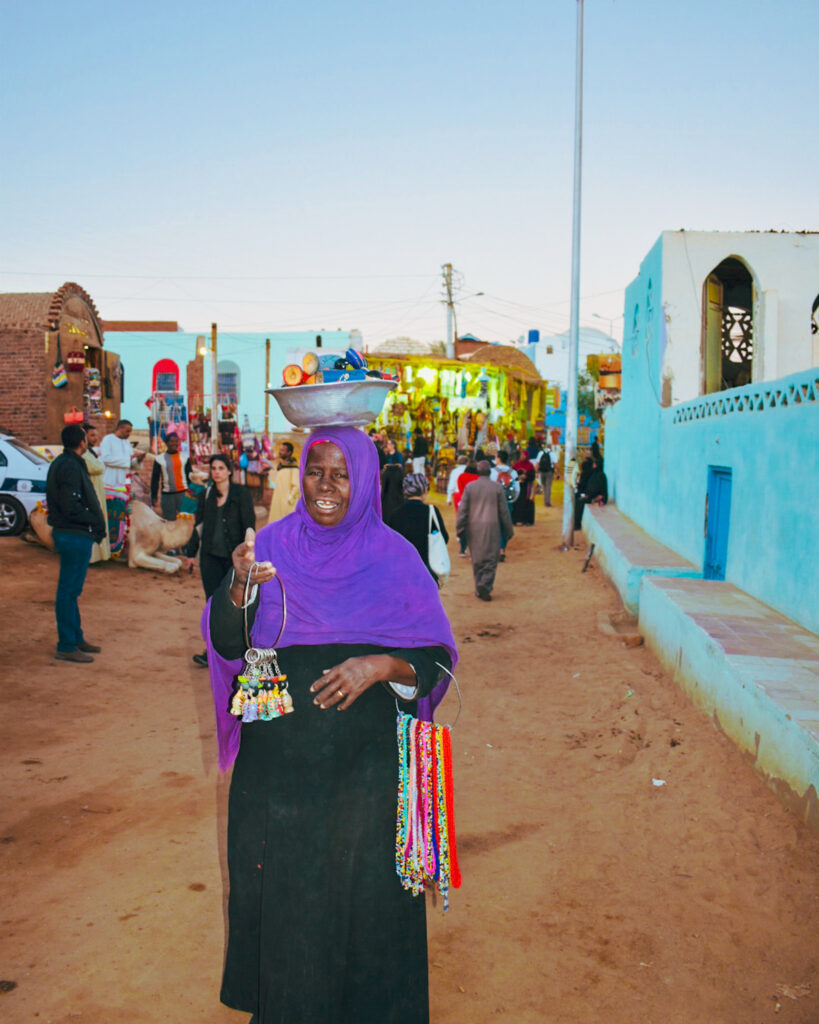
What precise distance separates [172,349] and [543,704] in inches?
1516

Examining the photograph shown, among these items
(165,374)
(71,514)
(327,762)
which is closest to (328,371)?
(327,762)

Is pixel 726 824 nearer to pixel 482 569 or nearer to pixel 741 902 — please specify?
pixel 741 902

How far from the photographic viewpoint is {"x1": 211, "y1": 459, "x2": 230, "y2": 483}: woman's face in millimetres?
6727

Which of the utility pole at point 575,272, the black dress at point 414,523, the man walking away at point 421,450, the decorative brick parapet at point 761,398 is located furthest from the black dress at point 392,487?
the man walking away at point 421,450

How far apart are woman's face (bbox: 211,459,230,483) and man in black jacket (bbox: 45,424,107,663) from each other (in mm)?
1098

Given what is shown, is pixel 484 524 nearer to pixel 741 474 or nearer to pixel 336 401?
pixel 741 474

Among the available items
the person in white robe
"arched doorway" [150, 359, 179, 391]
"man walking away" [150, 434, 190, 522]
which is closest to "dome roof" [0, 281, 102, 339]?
"man walking away" [150, 434, 190, 522]

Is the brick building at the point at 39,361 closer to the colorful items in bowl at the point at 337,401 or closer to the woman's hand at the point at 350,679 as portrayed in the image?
the colorful items in bowl at the point at 337,401

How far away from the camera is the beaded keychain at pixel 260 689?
7.36ft

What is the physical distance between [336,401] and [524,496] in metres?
17.0

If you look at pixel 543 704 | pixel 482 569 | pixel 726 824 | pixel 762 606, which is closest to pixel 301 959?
pixel 726 824

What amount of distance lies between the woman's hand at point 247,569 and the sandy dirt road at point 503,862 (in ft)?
5.30

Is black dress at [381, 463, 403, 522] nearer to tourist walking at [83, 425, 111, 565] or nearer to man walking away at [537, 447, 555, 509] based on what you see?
tourist walking at [83, 425, 111, 565]

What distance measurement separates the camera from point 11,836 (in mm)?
4176
